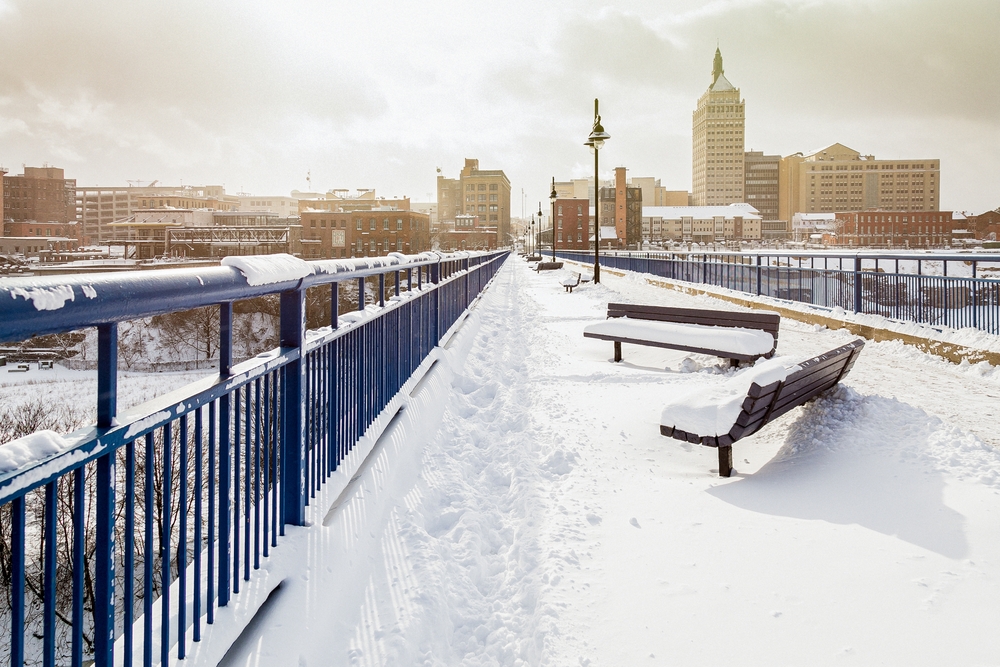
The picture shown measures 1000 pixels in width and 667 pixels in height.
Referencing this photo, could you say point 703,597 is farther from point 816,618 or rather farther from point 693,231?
point 693,231

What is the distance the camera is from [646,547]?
11.9 feet

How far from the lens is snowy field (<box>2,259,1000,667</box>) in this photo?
268cm

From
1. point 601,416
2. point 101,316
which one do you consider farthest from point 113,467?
point 601,416

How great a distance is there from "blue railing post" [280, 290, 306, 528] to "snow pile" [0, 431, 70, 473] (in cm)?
151

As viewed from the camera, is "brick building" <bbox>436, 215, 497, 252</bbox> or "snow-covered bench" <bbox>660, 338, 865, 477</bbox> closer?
"snow-covered bench" <bbox>660, 338, 865, 477</bbox>

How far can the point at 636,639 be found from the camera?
2.78m

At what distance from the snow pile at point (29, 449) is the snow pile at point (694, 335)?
25.7ft

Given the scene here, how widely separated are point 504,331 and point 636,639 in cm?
1059

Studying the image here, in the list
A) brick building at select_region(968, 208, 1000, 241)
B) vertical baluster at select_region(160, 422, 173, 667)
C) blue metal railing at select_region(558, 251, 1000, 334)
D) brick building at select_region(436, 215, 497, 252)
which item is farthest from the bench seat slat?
brick building at select_region(968, 208, 1000, 241)

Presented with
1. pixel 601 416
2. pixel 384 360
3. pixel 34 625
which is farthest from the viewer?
pixel 34 625

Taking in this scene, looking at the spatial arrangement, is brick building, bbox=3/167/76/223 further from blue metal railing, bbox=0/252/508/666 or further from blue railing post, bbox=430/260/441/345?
blue metal railing, bbox=0/252/508/666

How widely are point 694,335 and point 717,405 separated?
4.32m

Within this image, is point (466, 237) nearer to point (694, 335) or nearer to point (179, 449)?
point (694, 335)

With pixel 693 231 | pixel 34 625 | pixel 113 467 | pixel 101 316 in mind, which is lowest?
pixel 34 625
